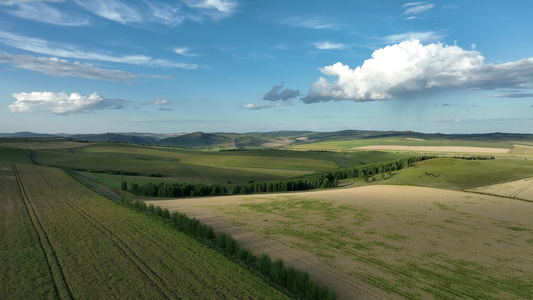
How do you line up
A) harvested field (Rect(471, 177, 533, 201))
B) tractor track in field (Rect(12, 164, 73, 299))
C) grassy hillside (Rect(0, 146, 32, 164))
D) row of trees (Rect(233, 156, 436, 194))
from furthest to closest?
grassy hillside (Rect(0, 146, 32, 164)) < row of trees (Rect(233, 156, 436, 194)) < harvested field (Rect(471, 177, 533, 201)) < tractor track in field (Rect(12, 164, 73, 299))

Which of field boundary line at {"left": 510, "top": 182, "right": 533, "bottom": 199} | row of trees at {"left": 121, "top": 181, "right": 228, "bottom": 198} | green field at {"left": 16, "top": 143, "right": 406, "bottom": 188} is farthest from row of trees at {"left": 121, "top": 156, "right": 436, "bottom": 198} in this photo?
field boundary line at {"left": 510, "top": 182, "right": 533, "bottom": 199}

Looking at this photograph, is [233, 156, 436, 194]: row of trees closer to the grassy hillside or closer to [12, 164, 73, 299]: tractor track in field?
[12, 164, 73, 299]: tractor track in field

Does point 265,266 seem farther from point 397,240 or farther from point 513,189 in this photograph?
point 513,189

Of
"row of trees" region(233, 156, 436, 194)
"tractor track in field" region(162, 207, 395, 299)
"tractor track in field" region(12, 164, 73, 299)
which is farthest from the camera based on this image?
"row of trees" region(233, 156, 436, 194)

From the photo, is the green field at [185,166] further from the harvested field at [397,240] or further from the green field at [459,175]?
the harvested field at [397,240]

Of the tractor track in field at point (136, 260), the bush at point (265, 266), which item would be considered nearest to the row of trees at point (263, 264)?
the bush at point (265, 266)

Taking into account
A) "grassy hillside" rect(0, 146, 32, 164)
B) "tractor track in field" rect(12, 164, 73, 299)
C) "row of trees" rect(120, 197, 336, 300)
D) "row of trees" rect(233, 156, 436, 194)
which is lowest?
"row of trees" rect(233, 156, 436, 194)

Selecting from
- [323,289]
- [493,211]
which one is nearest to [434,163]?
[493,211]

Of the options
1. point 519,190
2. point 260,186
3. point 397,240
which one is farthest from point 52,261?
point 519,190
